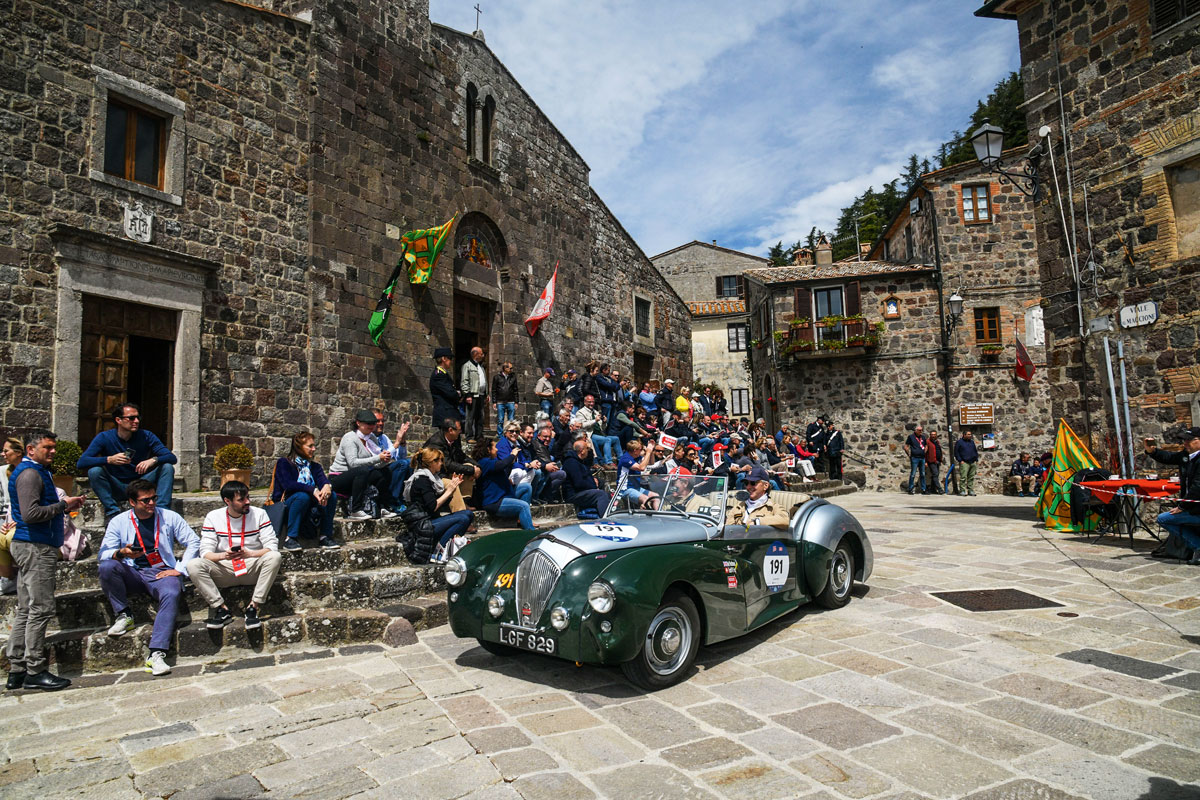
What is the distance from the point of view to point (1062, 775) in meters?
3.21

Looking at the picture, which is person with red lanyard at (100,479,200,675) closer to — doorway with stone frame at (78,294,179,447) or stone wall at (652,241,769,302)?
doorway with stone frame at (78,294,179,447)

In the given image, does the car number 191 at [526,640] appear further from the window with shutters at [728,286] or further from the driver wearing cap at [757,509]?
the window with shutters at [728,286]

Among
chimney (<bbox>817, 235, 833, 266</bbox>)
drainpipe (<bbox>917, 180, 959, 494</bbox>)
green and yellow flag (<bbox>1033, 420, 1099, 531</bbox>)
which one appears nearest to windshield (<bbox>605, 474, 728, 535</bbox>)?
green and yellow flag (<bbox>1033, 420, 1099, 531</bbox>)

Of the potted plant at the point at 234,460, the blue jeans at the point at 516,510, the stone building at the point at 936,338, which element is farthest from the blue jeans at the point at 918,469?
the potted plant at the point at 234,460

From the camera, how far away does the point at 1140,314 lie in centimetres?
993

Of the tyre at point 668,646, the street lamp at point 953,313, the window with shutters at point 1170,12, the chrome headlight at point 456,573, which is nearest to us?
the tyre at point 668,646

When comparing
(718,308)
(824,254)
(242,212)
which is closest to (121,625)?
(242,212)

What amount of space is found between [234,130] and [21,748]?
918cm

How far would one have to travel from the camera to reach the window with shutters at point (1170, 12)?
30.3 feet

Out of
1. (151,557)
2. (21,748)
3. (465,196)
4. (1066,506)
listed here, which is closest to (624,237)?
(465,196)

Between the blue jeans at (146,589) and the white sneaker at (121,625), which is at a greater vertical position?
the blue jeans at (146,589)

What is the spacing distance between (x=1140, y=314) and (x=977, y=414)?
1247 centimetres

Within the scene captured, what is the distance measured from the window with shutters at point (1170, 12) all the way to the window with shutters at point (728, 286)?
29.4 m

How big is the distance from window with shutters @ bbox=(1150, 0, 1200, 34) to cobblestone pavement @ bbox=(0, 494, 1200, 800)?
26.0 feet
